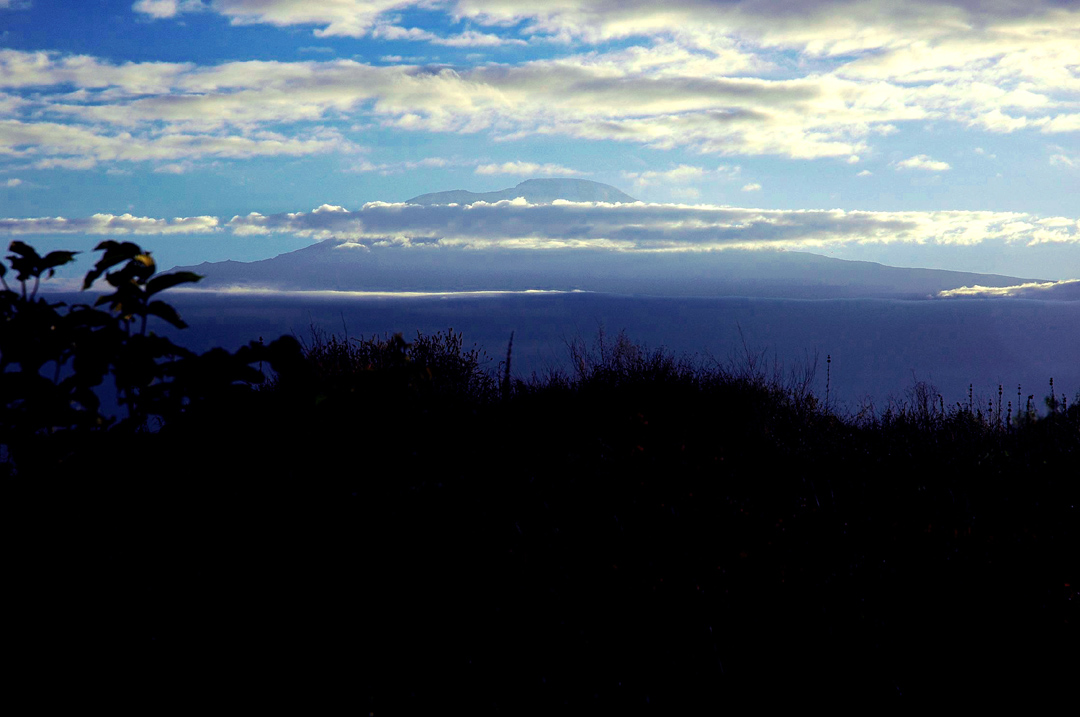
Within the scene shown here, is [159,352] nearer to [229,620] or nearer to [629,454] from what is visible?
[229,620]

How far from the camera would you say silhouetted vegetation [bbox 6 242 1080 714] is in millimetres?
2945

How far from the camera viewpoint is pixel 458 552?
379 cm

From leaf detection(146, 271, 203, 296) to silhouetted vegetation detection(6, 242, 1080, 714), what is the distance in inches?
0.5

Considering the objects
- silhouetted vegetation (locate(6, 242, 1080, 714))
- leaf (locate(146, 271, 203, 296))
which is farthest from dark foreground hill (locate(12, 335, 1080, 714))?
leaf (locate(146, 271, 203, 296))

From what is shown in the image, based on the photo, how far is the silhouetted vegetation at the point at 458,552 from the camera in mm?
2945

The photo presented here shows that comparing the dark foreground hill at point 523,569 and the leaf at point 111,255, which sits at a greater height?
the leaf at point 111,255

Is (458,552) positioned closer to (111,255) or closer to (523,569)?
(523,569)

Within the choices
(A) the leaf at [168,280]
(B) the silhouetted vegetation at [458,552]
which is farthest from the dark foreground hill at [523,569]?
(A) the leaf at [168,280]

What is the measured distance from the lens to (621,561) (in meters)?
3.78

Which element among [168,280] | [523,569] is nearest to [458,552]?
[523,569]

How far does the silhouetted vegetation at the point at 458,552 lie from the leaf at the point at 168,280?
1 centimetres

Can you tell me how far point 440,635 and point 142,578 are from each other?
133cm

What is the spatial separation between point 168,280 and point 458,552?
1742 mm

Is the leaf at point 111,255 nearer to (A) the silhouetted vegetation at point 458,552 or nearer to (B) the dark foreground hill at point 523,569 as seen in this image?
(A) the silhouetted vegetation at point 458,552
